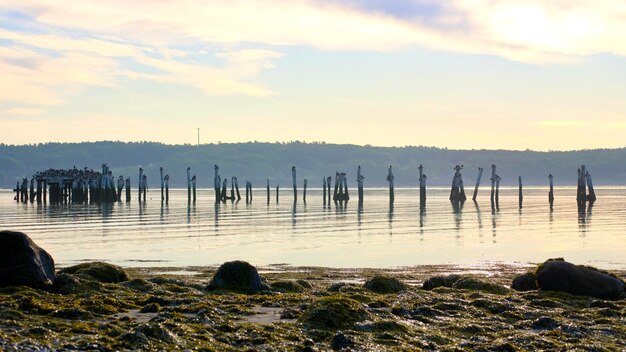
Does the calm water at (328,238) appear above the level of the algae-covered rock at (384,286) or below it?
below

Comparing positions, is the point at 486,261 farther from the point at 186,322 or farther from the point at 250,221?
the point at 250,221

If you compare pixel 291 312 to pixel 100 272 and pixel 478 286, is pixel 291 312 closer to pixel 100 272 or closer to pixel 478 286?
pixel 478 286

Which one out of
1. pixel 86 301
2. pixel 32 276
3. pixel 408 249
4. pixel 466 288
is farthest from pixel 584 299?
pixel 408 249

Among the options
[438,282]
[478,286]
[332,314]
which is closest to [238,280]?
[438,282]

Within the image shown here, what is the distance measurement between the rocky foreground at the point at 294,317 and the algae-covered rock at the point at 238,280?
2.4 inches

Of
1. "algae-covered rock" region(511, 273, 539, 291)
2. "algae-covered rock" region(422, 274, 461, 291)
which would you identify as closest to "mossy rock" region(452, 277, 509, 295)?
"algae-covered rock" region(422, 274, 461, 291)

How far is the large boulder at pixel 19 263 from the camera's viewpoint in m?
20.6

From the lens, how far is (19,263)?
20875mm

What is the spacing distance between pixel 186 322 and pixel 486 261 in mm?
22348

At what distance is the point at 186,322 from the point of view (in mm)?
17109

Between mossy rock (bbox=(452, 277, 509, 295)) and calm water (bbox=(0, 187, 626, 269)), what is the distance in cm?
1179

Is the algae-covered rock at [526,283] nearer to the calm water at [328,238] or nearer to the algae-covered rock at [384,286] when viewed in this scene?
the algae-covered rock at [384,286]

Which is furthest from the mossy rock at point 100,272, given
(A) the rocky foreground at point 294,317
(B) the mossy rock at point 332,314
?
(B) the mossy rock at point 332,314

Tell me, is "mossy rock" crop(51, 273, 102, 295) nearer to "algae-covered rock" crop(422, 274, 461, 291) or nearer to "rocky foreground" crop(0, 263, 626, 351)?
"rocky foreground" crop(0, 263, 626, 351)
